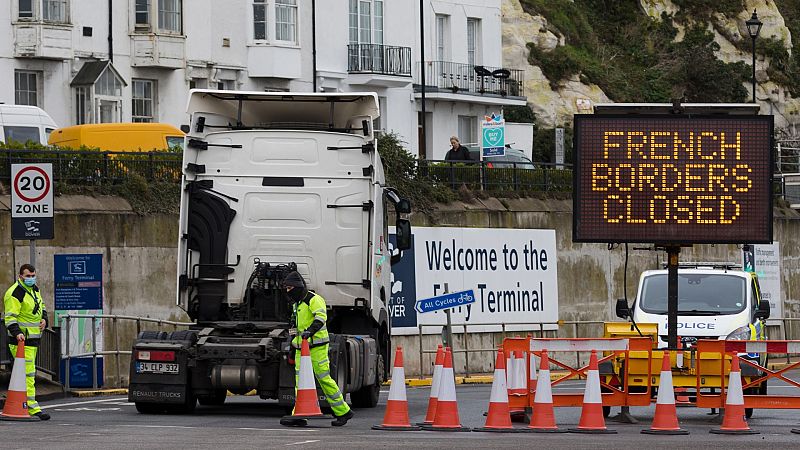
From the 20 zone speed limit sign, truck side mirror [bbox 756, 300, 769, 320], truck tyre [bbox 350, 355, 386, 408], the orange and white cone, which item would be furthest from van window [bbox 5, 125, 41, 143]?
the orange and white cone

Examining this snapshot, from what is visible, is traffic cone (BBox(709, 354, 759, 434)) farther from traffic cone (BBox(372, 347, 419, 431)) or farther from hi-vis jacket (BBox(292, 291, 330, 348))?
hi-vis jacket (BBox(292, 291, 330, 348))

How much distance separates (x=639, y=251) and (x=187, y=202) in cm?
2148

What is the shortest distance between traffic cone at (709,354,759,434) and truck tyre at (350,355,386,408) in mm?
5808

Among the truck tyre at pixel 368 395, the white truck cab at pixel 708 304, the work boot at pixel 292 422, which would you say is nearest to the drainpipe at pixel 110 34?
the white truck cab at pixel 708 304

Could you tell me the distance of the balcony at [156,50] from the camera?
49.1 metres

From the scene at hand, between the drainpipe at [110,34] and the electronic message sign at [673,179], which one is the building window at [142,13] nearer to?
the drainpipe at [110,34]

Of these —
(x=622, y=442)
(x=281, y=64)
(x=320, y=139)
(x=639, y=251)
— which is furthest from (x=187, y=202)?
(x=281, y=64)

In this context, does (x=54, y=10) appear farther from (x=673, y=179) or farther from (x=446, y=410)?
(x=446, y=410)

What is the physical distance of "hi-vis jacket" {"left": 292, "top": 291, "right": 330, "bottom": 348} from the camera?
20375 millimetres

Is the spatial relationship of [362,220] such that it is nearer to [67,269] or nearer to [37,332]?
[37,332]

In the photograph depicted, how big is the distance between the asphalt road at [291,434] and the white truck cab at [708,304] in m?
2.90

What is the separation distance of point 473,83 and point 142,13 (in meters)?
14.0

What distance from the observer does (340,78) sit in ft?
178

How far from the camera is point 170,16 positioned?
4975 cm
